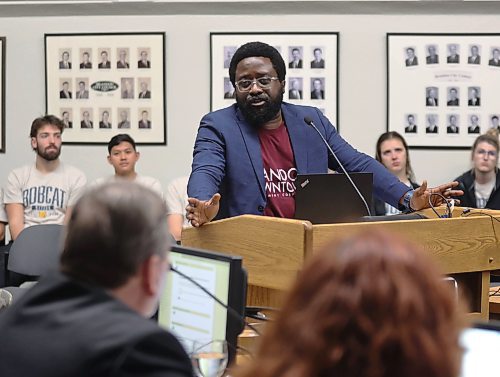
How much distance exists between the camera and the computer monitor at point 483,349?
155 cm

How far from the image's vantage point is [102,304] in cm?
131

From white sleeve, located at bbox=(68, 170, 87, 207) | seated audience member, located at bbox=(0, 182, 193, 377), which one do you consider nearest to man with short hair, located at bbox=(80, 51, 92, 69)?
white sleeve, located at bbox=(68, 170, 87, 207)

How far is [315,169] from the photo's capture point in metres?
3.12

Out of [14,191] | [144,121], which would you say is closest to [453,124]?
[144,121]

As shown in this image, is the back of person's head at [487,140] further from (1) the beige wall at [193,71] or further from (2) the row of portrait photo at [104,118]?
(2) the row of portrait photo at [104,118]

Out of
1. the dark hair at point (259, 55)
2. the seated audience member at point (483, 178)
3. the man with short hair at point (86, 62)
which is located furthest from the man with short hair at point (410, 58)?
the dark hair at point (259, 55)

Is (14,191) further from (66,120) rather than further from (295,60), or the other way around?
(295,60)

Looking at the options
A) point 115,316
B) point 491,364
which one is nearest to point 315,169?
point 491,364

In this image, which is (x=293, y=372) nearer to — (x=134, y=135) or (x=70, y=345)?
(x=70, y=345)

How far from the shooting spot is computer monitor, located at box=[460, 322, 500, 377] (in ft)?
5.09

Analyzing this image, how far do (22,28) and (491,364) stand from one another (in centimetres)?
549

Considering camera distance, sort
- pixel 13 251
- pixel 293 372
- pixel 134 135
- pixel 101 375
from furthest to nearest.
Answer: pixel 134 135
pixel 13 251
pixel 101 375
pixel 293 372

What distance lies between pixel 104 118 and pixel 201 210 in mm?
3918

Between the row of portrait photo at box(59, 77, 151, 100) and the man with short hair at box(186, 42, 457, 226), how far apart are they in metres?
3.20
